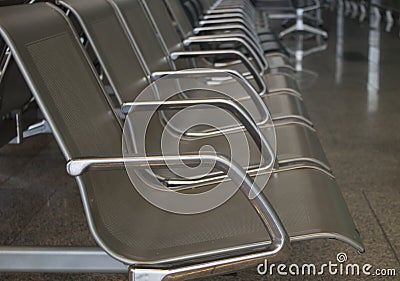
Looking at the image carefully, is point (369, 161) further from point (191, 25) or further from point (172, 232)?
point (172, 232)

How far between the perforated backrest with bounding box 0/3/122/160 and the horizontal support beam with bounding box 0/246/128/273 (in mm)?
306

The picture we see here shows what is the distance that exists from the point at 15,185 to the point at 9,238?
0.61 metres

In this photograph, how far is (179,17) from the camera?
11.9 feet

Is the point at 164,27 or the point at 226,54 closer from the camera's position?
the point at 226,54

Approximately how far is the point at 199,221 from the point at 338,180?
1.52 m

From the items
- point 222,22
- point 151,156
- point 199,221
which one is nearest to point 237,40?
point 222,22

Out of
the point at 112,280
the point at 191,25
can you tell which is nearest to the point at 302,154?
the point at 112,280

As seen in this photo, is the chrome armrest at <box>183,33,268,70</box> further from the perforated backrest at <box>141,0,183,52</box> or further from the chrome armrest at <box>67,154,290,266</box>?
the chrome armrest at <box>67,154,290,266</box>

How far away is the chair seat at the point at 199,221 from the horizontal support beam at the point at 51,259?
0.78 feet

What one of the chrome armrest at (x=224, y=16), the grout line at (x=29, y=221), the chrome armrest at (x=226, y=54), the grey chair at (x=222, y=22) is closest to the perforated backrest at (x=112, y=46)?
the chrome armrest at (x=226, y=54)

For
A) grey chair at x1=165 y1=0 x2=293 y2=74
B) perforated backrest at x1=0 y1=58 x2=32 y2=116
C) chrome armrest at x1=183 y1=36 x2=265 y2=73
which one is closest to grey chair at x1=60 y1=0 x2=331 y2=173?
perforated backrest at x1=0 y1=58 x2=32 y2=116

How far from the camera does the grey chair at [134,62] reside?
1947 mm

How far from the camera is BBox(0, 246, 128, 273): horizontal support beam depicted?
1904 millimetres

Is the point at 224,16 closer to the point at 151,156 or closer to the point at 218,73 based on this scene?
the point at 218,73
